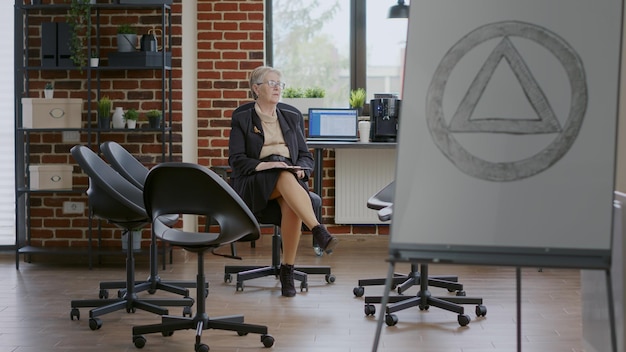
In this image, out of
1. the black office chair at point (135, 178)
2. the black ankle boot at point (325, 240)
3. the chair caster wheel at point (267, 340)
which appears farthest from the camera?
the black ankle boot at point (325, 240)

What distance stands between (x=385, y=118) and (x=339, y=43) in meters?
1.29

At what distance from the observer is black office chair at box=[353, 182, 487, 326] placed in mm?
4828

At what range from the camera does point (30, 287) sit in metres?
5.86

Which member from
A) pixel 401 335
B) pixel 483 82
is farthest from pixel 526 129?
pixel 401 335

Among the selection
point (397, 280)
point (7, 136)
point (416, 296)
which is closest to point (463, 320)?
point (416, 296)

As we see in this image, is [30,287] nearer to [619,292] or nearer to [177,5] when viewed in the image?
[177,5]

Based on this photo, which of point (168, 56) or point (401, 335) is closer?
point (401, 335)

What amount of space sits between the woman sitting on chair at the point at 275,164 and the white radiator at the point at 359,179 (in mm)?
1701

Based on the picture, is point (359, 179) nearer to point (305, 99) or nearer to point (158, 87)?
point (305, 99)

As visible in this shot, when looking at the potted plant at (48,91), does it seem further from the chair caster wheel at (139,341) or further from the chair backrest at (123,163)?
the chair caster wheel at (139,341)

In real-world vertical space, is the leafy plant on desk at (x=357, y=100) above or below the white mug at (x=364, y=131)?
above

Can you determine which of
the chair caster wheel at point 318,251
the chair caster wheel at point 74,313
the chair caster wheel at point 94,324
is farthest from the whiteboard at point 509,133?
the chair caster wheel at point 318,251

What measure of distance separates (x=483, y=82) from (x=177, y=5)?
13.7 ft

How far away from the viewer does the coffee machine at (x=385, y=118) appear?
6.79 meters
